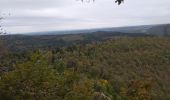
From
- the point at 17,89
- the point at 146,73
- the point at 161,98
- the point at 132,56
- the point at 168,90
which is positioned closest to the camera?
the point at 17,89

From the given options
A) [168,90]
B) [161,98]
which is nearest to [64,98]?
[161,98]

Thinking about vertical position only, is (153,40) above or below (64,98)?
below

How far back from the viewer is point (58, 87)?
18656 millimetres

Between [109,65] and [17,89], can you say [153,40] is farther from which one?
[17,89]

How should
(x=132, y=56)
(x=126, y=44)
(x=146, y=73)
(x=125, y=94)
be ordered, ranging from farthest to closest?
(x=126, y=44) → (x=132, y=56) → (x=146, y=73) → (x=125, y=94)

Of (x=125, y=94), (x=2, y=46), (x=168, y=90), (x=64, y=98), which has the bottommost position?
(x=168, y=90)

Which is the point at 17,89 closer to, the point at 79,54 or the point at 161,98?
the point at 161,98

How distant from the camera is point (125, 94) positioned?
6662 centimetres

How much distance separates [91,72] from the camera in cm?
10719

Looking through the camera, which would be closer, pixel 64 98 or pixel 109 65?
pixel 64 98

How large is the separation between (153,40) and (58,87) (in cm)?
16300

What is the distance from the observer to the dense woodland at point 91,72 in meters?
17.0

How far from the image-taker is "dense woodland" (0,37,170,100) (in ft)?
55.9

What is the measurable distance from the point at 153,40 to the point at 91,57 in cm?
4731
